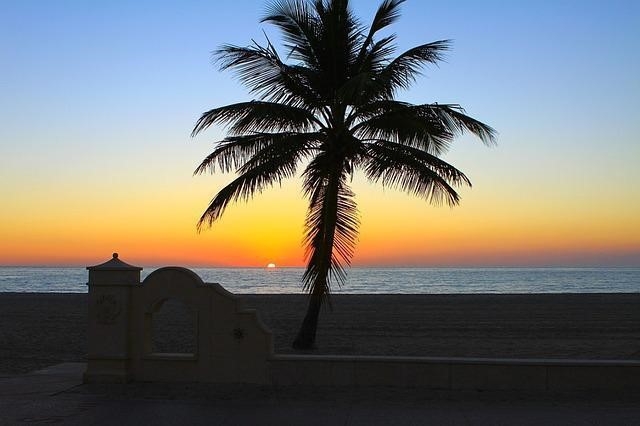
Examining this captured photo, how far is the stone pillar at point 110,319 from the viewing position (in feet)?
37.1

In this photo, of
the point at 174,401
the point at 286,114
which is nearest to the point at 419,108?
the point at 286,114

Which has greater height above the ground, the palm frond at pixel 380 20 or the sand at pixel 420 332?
the palm frond at pixel 380 20

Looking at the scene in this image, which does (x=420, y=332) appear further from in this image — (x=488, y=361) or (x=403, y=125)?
(x=488, y=361)

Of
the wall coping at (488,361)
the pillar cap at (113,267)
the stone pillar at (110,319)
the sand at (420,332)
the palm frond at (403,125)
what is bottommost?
the sand at (420,332)

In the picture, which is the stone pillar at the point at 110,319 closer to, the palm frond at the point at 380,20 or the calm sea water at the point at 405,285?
the palm frond at the point at 380,20

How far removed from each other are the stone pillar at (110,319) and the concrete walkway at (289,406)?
1.10 feet

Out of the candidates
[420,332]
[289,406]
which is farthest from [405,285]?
[289,406]

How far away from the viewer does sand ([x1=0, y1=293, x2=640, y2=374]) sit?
1708cm

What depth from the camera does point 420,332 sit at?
22031 mm

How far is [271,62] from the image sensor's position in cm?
1619

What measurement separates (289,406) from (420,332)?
12.9 meters

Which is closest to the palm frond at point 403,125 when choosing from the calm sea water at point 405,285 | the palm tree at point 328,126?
the palm tree at point 328,126

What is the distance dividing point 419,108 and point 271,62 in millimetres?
3393

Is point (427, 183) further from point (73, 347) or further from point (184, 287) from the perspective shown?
point (73, 347)
